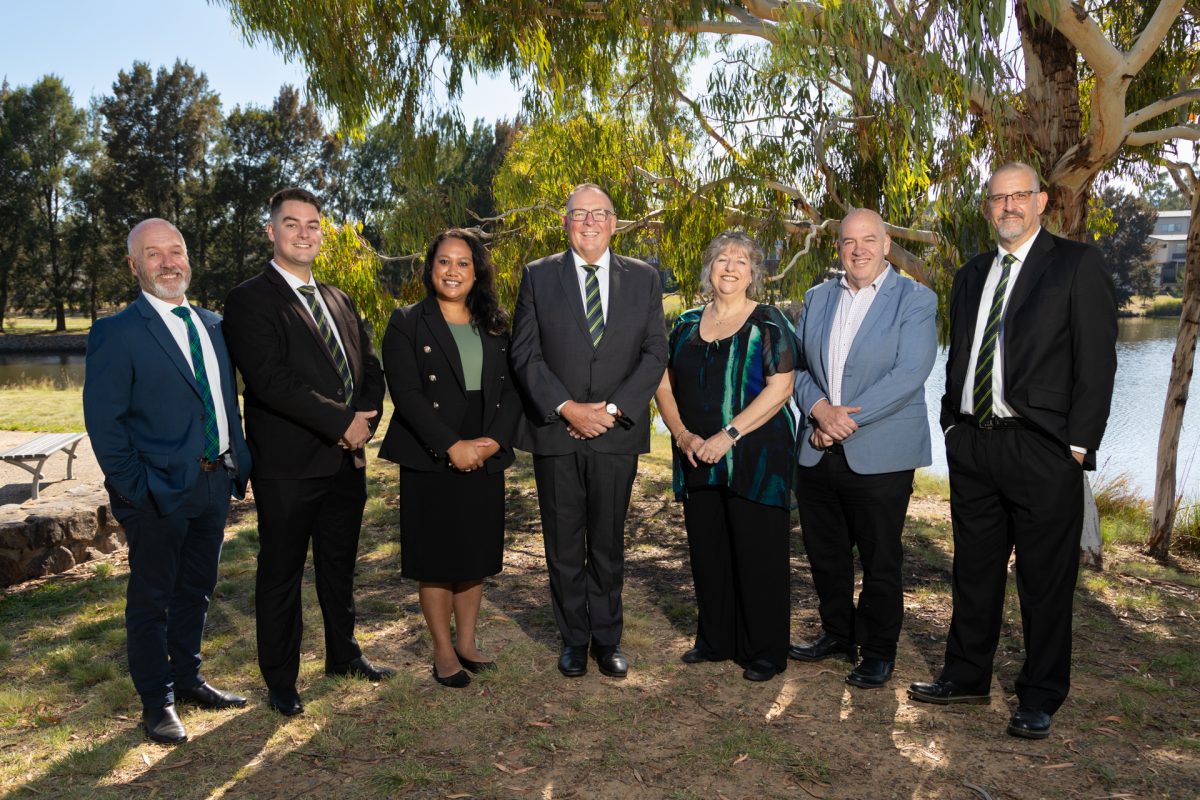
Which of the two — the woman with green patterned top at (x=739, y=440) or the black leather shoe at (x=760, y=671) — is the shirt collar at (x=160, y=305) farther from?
the black leather shoe at (x=760, y=671)

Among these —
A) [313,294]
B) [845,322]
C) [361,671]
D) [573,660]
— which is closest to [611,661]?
[573,660]

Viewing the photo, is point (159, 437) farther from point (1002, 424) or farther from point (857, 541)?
point (1002, 424)

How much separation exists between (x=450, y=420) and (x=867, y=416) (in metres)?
1.62

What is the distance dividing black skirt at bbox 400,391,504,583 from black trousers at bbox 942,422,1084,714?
1835 millimetres

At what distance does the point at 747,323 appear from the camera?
12.0 ft

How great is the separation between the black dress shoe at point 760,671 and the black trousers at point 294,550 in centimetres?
166

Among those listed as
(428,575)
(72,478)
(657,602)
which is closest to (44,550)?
(72,478)

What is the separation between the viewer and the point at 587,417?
141 inches

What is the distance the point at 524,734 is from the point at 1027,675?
6.02ft

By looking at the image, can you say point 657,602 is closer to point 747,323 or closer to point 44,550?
point 747,323

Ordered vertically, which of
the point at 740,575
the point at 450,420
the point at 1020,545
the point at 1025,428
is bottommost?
the point at 740,575

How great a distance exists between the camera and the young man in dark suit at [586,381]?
368 centimetres

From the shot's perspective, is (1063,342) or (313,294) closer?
(1063,342)

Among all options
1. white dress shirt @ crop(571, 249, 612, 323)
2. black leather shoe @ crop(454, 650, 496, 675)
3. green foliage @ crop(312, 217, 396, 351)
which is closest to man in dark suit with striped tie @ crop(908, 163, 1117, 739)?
white dress shirt @ crop(571, 249, 612, 323)
